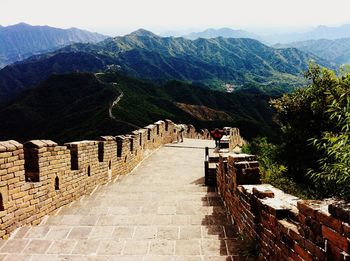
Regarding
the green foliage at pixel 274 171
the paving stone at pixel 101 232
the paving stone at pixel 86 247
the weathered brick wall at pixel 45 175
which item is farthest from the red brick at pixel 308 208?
the green foliage at pixel 274 171

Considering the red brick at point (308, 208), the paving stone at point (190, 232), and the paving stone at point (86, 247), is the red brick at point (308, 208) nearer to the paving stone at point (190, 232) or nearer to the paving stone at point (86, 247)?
the paving stone at point (190, 232)

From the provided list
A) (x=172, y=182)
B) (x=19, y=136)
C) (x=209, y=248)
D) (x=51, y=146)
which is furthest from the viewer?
(x=19, y=136)

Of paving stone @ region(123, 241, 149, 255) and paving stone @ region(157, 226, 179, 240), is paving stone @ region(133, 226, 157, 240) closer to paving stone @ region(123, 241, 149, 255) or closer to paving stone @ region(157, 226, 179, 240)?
paving stone @ region(157, 226, 179, 240)

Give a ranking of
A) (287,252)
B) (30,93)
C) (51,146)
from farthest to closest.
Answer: (30,93), (51,146), (287,252)

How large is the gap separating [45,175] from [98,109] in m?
76.2

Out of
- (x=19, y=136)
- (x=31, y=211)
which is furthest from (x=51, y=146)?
(x=19, y=136)

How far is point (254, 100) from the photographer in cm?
13825

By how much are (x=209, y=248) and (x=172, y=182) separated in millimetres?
5324

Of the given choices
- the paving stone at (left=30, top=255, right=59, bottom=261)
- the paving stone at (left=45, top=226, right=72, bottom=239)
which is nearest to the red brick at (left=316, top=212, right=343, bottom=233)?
the paving stone at (left=30, top=255, right=59, bottom=261)

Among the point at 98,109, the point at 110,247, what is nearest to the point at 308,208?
the point at 110,247

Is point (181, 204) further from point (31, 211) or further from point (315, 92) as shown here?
point (315, 92)

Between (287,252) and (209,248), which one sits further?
Answer: (209,248)

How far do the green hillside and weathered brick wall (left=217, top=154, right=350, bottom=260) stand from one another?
2204 inches

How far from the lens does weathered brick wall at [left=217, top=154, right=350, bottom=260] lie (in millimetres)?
2953
